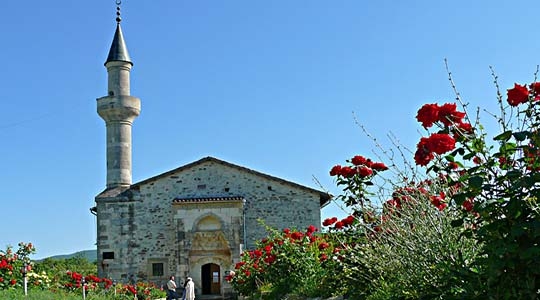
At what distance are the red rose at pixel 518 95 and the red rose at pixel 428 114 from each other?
546 mm

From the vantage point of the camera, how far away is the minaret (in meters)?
27.2

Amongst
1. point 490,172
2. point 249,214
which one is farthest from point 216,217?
point 490,172

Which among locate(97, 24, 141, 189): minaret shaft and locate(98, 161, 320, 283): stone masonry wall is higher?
locate(97, 24, 141, 189): minaret shaft

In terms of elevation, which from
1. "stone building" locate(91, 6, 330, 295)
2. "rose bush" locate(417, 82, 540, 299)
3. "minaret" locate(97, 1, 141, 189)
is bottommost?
"rose bush" locate(417, 82, 540, 299)

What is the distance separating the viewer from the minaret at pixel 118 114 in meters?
27.2

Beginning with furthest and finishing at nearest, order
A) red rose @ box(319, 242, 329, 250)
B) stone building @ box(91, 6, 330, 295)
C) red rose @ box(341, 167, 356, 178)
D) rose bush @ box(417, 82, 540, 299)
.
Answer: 1. stone building @ box(91, 6, 330, 295)
2. red rose @ box(319, 242, 329, 250)
3. red rose @ box(341, 167, 356, 178)
4. rose bush @ box(417, 82, 540, 299)

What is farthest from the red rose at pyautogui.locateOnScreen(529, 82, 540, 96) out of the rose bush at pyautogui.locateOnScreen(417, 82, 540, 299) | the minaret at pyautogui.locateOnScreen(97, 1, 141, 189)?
the minaret at pyautogui.locateOnScreen(97, 1, 141, 189)

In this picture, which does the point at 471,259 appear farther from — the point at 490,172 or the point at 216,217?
the point at 216,217

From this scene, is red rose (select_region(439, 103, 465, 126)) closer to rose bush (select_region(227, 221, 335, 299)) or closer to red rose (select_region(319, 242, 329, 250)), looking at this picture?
rose bush (select_region(227, 221, 335, 299))

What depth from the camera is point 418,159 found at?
4840 millimetres

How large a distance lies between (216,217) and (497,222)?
74.2 feet

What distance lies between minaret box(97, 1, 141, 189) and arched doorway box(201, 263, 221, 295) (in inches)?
183

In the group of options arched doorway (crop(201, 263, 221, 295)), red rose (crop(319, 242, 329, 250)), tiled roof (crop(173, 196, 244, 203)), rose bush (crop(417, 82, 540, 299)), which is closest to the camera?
→ rose bush (crop(417, 82, 540, 299))

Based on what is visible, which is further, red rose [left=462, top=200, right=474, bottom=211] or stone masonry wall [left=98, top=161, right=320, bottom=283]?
stone masonry wall [left=98, top=161, right=320, bottom=283]
